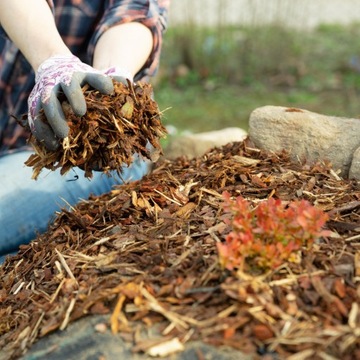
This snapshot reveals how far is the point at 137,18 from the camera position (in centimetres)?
325

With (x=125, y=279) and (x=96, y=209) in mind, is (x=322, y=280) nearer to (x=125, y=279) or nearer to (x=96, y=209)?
(x=125, y=279)

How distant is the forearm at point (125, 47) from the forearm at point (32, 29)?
1.05 ft

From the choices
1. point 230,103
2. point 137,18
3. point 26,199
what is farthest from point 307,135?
point 230,103

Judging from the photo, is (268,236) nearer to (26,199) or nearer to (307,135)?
(307,135)

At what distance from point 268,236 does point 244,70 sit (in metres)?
6.21

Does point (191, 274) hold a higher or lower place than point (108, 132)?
lower

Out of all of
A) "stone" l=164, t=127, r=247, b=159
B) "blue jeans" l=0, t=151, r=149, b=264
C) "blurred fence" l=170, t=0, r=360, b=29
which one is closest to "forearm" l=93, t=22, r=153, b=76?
"blue jeans" l=0, t=151, r=149, b=264

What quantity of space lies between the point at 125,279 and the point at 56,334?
251 mm

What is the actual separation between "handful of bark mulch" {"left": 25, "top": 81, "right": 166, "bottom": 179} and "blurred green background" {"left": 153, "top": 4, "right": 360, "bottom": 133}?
4520 millimetres

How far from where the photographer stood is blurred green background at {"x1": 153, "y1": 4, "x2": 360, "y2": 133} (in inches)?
284

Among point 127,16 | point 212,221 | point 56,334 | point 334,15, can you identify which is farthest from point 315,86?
point 56,334

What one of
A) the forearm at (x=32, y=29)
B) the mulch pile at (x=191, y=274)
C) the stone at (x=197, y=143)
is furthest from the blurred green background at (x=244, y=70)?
the mulch pile at (x=191, y=274)

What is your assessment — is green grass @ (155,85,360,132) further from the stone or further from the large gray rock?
the large gray rock

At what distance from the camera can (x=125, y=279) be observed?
1918mm
